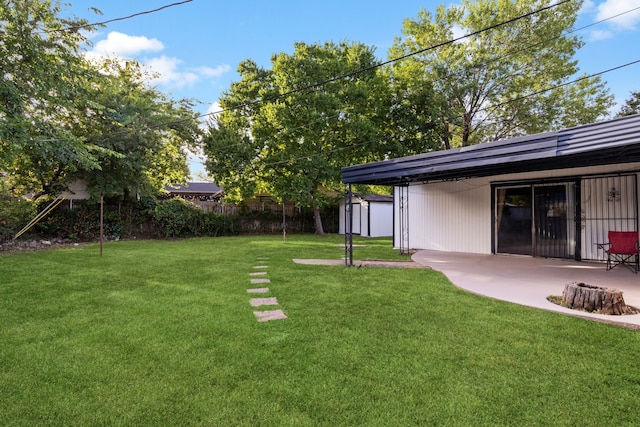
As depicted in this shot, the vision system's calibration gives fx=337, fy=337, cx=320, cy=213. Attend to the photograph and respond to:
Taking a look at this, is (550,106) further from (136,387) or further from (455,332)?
(136,387)

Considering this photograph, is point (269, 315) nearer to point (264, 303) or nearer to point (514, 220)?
point (264, 303)

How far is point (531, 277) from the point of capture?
5664mm

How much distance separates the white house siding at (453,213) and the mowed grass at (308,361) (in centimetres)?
524

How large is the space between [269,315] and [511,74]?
15.7 metres

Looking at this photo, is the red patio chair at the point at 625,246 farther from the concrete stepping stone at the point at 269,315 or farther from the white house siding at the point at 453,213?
the concrete stepping stone at the point at 269,315

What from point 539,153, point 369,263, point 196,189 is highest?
point 196,189

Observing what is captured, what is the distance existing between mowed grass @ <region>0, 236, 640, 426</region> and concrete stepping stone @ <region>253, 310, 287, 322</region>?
0.12m

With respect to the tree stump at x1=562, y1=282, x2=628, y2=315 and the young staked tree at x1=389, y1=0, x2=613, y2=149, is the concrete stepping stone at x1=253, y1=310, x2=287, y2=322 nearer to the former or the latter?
the tree stump at x1=562, y1=282, x2=628, y2=315

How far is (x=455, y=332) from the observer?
3.16 meters

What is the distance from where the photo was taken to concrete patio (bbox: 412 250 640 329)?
410 cm

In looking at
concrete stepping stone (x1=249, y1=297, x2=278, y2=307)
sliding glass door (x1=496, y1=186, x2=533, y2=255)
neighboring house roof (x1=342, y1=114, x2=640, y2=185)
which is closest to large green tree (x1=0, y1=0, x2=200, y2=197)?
concrete stepping stone (x1=249, y1=297, x2=278, y2=307)

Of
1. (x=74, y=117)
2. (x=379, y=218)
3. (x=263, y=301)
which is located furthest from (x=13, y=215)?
(x=379, y=218)

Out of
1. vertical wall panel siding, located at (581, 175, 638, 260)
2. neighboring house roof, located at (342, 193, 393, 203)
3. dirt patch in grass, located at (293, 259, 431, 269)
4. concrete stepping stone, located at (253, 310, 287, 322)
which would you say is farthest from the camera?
neighboring house roof, located at (342, 193, 393, 203)

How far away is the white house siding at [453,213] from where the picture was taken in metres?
9.01
